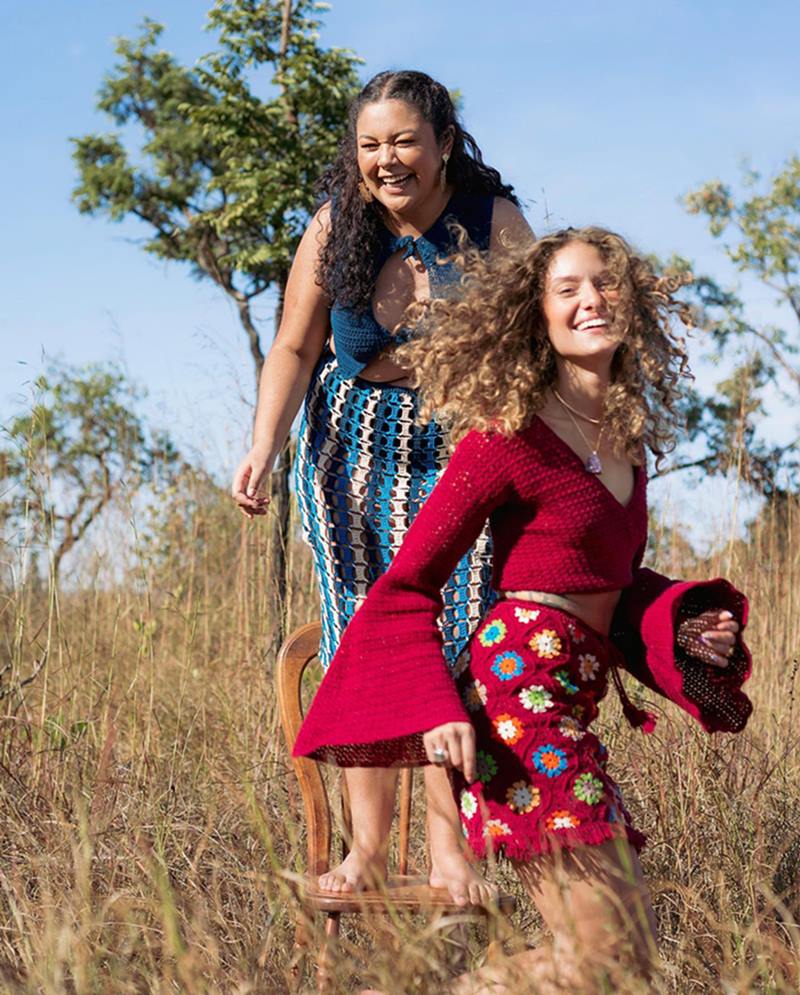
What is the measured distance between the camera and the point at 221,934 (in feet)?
8.78

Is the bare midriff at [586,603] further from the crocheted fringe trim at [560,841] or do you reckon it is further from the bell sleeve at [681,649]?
the crocheted fringe trim at [560,841]

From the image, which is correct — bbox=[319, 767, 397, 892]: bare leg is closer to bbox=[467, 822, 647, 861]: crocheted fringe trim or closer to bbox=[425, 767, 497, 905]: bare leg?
bbox=[425, 767, 497, 905]: bare leg

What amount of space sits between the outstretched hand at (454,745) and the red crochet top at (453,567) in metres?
0.05

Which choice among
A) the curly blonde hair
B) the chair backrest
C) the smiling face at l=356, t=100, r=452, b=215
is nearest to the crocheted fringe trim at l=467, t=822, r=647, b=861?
the curly blonde hair

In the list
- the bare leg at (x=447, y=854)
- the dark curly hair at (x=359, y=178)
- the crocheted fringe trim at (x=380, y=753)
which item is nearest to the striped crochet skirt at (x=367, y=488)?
the dark curly hair at (x=359, y=178)

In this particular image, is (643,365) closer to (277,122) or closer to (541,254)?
(541,254)

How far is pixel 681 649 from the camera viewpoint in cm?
217

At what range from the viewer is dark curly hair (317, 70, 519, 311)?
8.66ft

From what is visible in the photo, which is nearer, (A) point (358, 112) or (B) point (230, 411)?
(A) point (358, 112)

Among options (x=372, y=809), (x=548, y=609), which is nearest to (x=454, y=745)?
(x=548, y=609)

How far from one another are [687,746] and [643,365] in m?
1.28

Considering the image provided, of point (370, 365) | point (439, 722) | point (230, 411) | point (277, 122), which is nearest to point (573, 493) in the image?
point (439, 722)

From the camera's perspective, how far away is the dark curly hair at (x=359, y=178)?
8.66ft

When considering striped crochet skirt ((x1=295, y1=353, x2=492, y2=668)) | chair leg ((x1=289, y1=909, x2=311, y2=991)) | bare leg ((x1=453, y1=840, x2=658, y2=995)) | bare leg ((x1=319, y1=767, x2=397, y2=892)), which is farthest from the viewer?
striped crochet skirt ((x1=295, y1=353, x2=492, y2=668))
